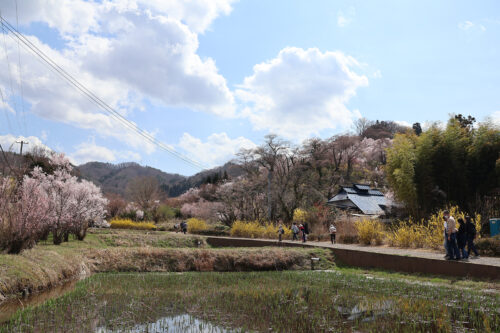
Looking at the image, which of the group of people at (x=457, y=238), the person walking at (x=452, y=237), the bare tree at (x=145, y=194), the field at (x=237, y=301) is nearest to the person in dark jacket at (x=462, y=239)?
the group of people at (x=457, y=238)

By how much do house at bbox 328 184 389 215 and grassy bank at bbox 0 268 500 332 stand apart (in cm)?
1972

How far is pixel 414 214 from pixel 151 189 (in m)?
39.4

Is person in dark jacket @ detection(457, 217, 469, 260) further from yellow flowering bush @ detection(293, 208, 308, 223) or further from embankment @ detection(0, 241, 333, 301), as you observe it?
yellow flowering bush @ detection(293, 208, 308, 223)

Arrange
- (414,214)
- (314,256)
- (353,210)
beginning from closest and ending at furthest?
(314,256) < (414,214) < (353,210)

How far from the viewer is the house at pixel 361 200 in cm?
2892

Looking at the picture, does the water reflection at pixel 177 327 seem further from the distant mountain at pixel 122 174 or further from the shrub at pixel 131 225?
the distant mountain at pixel 122 174

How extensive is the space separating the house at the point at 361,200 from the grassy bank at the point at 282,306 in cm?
1972

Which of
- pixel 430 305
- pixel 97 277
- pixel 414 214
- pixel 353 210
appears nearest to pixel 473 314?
pixel 430 305

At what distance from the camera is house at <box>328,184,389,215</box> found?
28.9m

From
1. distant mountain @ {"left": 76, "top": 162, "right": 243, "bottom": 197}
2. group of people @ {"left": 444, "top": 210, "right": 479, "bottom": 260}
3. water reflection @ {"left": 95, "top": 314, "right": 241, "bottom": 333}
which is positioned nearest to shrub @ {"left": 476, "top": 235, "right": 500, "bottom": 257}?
group of people @ {"left": 444, "top": 210, "right": 479, "bottom": 260}

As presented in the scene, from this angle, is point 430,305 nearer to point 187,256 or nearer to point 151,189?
point 187,256

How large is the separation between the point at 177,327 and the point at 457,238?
9195mm

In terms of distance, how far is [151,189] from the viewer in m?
49.8

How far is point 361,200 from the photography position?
99.0ft
